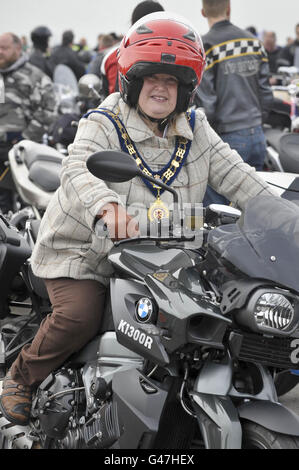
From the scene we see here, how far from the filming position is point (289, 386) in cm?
341

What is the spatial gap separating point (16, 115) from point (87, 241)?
4.98 meters

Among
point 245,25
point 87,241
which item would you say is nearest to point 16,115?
point 87,241

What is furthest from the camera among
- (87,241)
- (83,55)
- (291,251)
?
(83,55)

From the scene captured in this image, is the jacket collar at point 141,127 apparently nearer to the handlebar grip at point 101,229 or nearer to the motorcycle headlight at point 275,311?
the handlebar grip at point 101,229

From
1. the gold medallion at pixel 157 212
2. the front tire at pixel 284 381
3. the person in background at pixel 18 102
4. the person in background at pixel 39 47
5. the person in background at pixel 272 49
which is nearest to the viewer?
the gold medallion at pixel 157 212

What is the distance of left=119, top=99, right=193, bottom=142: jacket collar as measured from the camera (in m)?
2.88

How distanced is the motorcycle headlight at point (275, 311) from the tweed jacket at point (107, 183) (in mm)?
847

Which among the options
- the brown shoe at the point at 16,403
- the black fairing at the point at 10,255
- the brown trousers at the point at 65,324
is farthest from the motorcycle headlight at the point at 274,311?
the black fairing at the point at 10,255

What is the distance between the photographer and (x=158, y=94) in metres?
2.86

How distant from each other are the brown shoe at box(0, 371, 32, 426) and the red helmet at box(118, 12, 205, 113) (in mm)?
1310

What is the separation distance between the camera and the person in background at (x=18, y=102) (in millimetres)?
7551

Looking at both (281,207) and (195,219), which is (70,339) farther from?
(281,207)

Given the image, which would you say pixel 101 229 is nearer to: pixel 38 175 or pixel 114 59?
pixel 38 175
